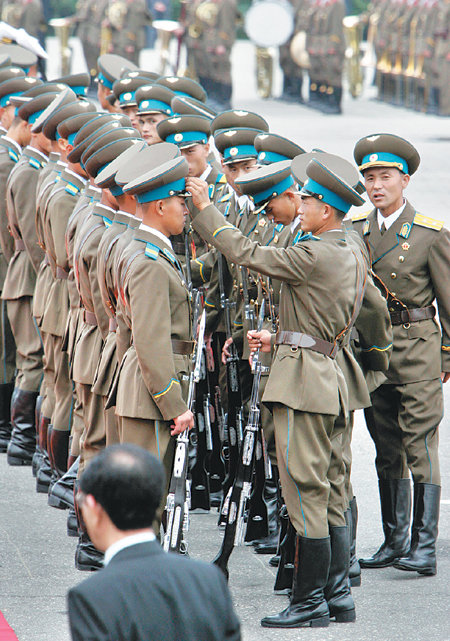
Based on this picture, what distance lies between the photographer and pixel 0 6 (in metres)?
27.3

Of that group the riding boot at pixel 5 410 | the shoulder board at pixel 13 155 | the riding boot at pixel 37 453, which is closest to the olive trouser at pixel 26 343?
the riding boot at pixel 37 453

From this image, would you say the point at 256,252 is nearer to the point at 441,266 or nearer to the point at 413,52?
the point at 441,266

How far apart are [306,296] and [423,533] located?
1.38 metres

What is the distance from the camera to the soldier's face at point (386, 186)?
5.74 metres

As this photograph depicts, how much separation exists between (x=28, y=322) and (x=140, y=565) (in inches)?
195

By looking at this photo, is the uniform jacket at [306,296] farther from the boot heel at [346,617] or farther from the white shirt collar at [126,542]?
the white shirt collar at [126,542]

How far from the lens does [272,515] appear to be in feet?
20.2

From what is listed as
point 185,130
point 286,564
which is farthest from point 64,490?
point 185,130

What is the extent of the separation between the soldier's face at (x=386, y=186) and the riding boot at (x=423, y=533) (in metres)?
1.24

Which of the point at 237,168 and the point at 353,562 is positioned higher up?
the point at 237,168

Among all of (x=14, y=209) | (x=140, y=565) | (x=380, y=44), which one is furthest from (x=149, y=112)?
(x=380, y=44)

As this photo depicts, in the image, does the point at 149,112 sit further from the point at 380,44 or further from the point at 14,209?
the point at 380,44

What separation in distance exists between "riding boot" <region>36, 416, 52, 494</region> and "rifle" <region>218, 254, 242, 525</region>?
108cm

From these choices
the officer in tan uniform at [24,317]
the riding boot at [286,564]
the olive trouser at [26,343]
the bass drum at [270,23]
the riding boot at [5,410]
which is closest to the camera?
the riding boot at [286,564]
